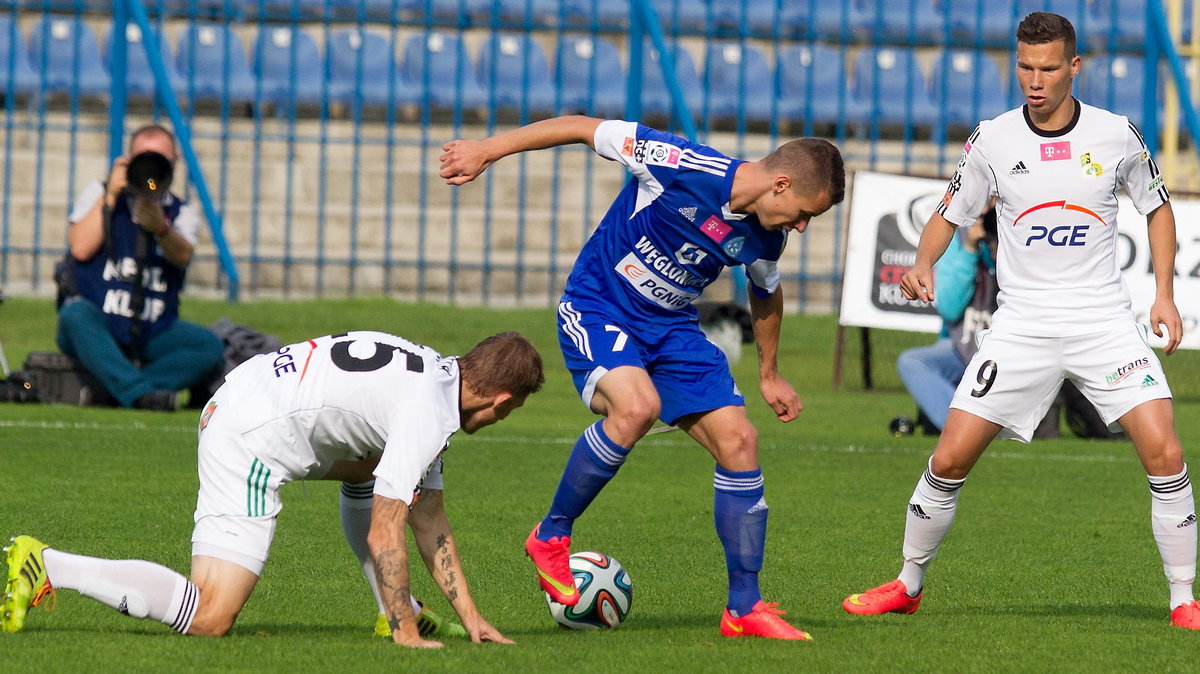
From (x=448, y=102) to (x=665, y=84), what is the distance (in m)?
2.20

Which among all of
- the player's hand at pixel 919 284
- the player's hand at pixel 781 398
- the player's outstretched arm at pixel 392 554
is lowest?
the player's outstretched arm at pixel 392 554

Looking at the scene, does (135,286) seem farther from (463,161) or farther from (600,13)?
(600,13)

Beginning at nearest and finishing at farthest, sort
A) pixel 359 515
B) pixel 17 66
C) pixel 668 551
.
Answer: pixel 359 515 → pixel 668 551 → pixel 17 66

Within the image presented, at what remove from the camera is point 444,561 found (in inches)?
202

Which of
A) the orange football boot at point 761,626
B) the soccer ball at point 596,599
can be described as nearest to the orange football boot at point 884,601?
the orange football boot at point 761,626

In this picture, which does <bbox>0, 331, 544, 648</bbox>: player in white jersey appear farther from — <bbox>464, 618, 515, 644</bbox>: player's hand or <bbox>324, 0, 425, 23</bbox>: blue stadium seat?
<bbox>324, 0, 425, 23</bbox>: blue stadium seat

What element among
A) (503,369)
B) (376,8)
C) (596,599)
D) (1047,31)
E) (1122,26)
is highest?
(1047,31)

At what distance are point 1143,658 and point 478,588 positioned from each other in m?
2.28

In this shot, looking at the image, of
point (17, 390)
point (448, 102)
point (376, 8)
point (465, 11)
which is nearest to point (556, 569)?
point (17, 390)

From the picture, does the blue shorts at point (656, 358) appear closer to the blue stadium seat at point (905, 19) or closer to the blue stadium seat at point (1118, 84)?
the blue stadium seat at point (905, 19)

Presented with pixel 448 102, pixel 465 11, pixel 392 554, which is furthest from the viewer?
pixel 448 102

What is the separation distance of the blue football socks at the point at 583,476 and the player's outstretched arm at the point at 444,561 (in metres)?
0.49

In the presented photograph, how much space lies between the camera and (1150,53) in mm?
16422

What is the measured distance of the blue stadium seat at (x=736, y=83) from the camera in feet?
58.6
